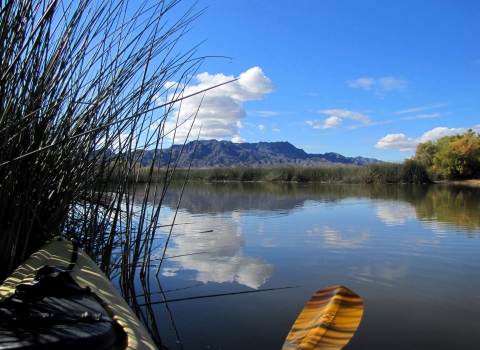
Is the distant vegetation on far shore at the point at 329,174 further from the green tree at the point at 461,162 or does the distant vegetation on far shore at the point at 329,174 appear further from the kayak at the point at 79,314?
the kayak at the point at 79,314

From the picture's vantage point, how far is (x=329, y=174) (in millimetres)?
24781

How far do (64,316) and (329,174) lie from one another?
2445 cm

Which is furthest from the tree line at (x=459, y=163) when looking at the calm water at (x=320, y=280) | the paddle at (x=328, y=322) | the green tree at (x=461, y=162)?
the paddle at (x=328, y=322)

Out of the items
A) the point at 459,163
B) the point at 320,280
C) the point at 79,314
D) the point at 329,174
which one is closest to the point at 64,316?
the point at 79,314

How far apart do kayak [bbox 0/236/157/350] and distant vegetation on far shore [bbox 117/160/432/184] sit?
70.3ft

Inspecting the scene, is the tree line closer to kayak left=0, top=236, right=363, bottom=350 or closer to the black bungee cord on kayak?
kayak left=0, top=236, right=363, bottom=350

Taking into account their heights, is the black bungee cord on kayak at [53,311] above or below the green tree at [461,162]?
below

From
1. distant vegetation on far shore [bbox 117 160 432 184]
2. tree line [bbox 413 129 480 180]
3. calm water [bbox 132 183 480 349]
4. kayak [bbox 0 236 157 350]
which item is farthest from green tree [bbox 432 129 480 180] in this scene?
kayak [bbox 0 236 157 350]

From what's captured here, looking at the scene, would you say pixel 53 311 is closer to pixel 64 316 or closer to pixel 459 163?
pixel 64 316

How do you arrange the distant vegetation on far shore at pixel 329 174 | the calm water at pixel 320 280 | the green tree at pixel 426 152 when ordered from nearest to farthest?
the calm water at pixel 320 280 < the distant vegetation on far shore at pixel 329 174 < the green tree at pixel 426 152

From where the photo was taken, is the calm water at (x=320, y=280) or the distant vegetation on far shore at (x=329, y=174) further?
the distant vegetation on far shore at (x=329, y=174)

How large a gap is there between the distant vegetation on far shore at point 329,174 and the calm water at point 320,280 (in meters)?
18.5

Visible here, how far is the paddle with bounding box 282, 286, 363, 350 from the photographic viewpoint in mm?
1463

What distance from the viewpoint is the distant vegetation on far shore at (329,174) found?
938 inches
